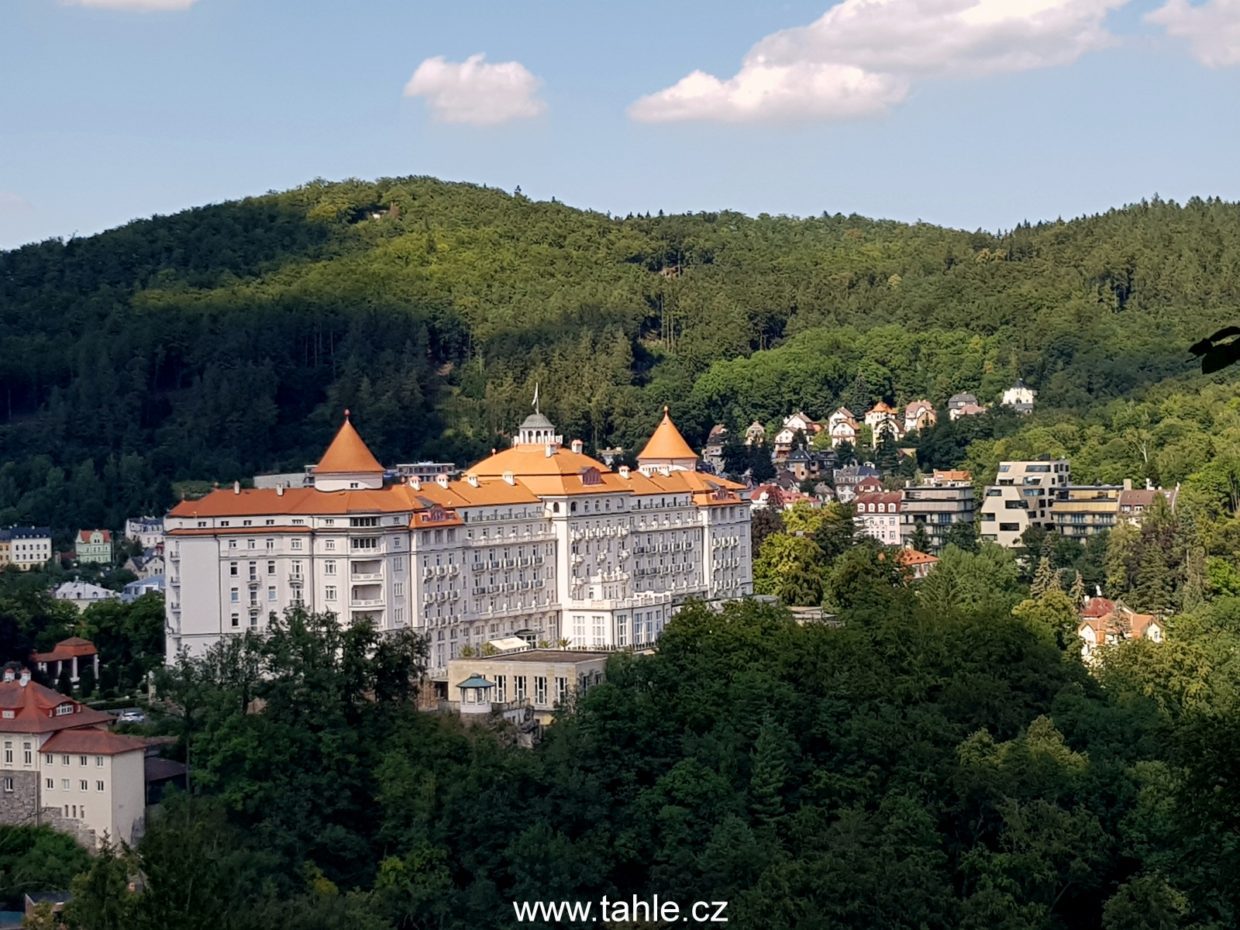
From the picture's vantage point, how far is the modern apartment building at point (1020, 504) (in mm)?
77750

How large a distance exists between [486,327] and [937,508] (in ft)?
108

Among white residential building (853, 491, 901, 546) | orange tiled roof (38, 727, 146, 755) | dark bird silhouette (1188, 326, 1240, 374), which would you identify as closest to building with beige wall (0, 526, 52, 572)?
white residential building (853, 491, 901, 546)

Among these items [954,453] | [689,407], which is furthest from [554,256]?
[954,453]

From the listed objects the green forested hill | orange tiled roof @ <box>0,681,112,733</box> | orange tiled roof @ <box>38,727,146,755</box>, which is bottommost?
orange tiled roof @ <box>38,727,146,755</box>

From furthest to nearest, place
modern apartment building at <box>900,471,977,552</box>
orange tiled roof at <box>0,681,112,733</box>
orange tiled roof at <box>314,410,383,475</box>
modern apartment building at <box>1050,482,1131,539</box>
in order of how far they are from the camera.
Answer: modern apartment building at <box>900,471,977,552</box> → modern apartment building at <box>1050,482,1131,539</box> → orange tiled roof at <box>314,410,383,475</box> → orange tiled roof at <box>0,681,112,733</box>

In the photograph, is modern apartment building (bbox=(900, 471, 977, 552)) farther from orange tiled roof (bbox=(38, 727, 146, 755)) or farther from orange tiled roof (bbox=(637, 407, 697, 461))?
orange tiled roof (bbox=(38, 727, 146, 755))

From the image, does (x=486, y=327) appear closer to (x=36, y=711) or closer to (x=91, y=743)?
(x=36, y=711)

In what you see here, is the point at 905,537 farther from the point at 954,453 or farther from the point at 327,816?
the point at 327,816

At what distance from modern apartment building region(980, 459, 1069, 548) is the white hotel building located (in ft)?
47.8

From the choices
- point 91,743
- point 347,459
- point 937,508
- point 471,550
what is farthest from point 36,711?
point 937,508

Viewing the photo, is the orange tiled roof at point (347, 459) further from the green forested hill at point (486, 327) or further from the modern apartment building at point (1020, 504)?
the green forested hill at point (486, 327)

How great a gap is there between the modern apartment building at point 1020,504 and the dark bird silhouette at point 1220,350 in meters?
64.4

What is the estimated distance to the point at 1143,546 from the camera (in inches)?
2707

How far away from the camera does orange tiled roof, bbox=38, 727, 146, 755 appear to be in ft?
136
